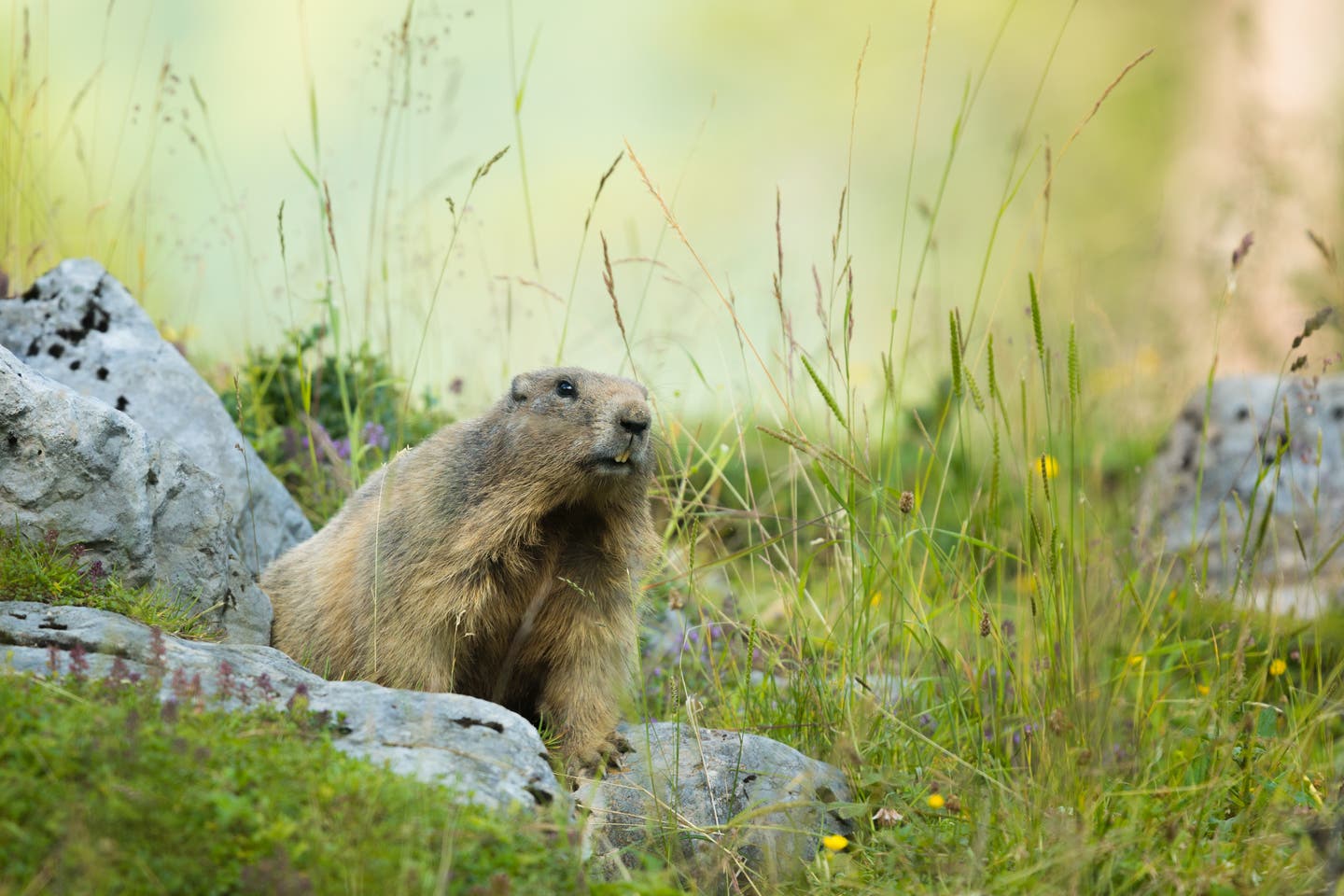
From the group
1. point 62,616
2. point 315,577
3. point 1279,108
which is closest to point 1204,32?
point 1279,108

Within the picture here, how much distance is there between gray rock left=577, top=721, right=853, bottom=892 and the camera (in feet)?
12.8

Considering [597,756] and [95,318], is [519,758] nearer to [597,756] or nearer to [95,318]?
[597,756]

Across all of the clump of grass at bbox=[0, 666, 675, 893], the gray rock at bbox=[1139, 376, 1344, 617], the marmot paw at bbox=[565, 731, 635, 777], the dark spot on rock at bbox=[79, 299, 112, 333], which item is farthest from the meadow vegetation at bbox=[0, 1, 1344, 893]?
the gray rock at bbox=[1139, 376, 1344, 617]

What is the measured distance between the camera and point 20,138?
7004mm

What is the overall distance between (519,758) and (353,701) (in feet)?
1.73

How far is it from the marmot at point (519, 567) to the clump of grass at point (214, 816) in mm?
1466

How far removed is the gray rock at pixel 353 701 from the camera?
336cm

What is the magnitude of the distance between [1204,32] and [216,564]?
573 inches

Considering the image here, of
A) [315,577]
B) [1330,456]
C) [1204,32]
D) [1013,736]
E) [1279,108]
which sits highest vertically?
[1204,32]

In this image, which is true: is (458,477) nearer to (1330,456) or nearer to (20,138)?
(20,138)

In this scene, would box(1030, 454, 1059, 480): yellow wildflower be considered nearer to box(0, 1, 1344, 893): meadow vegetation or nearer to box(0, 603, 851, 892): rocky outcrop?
box(0, 1, 1344, 893): meadow vegetation

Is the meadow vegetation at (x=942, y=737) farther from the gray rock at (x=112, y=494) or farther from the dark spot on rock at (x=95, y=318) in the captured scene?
the dark spot on rock at (x=95, y=318)

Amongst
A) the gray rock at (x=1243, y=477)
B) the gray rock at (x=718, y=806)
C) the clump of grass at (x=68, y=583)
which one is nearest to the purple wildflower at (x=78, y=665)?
the clump of grass at (x=68, y=583)

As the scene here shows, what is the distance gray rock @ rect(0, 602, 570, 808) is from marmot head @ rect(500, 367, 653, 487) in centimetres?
119
